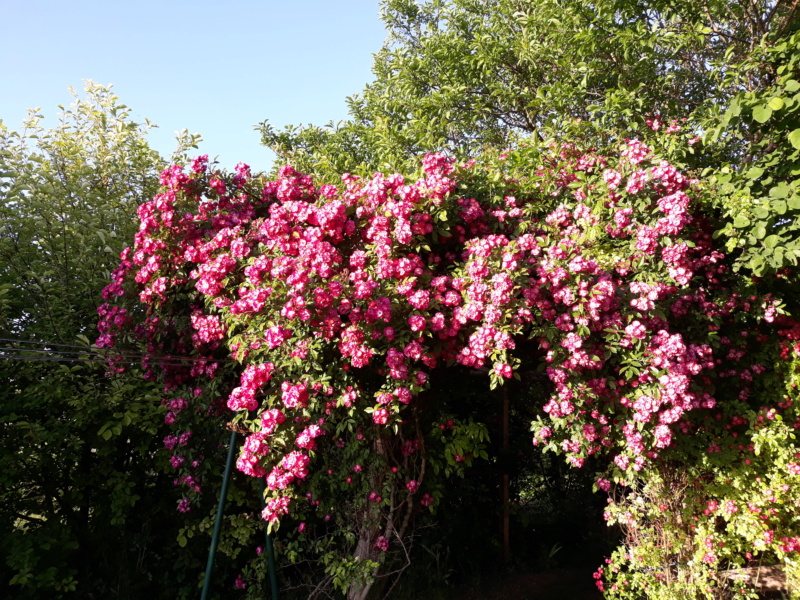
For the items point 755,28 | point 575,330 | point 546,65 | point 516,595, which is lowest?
→ point 516,595

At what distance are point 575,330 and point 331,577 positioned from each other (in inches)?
99.6

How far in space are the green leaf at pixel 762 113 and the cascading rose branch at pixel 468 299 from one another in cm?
50

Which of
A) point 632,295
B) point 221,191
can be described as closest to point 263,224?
point 221,191

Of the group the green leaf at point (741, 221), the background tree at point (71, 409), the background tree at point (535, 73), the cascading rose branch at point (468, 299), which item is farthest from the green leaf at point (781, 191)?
the background tree at point (71, 409)

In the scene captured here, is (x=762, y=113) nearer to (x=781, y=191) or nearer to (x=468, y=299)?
(x=781, y=191)

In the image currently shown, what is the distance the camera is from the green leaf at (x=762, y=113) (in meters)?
3.22

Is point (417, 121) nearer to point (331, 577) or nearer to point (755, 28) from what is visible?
point (755, 28)

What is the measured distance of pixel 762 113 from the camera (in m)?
3.25

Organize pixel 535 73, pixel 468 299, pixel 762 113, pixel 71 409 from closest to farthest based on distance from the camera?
1. pixel 468 299
2. pixel 762 113
3. pixel 71 409
4. pixel 535 73

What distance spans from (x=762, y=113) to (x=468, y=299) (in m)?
1.99

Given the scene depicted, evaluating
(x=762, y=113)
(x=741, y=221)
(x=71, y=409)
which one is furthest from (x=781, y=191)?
(x=71, y=409)

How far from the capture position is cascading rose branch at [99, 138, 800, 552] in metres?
3.08

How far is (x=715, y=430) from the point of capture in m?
3.95

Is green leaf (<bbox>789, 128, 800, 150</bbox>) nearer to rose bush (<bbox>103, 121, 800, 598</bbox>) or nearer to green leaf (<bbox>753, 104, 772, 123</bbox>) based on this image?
green leaf (<bbox>753, 104, 772, 123</bbox>)
